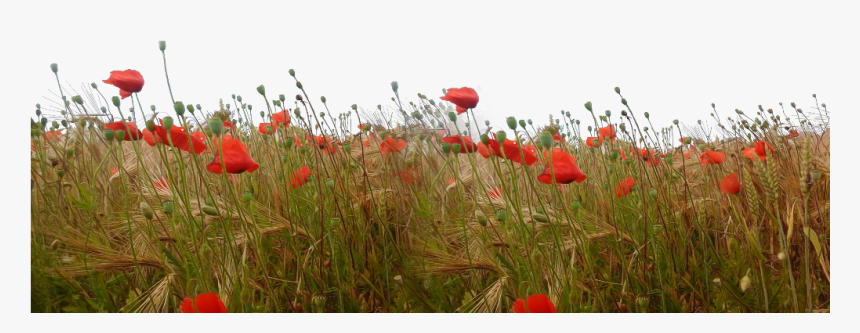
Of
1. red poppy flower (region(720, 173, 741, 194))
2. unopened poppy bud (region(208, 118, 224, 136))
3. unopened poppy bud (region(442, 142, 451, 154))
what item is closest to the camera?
unopened poppy bud (region(208, 118, 224, 136))

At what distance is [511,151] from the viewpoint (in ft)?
5.26

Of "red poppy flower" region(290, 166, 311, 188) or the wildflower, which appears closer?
the wildflower

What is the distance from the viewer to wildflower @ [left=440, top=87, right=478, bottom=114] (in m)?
1.57

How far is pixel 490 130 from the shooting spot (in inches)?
62.4

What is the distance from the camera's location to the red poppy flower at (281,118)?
5.98 feet

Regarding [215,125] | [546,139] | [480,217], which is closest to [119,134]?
[215,125]

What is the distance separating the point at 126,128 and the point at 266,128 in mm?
403

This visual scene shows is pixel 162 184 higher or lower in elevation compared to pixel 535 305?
higher

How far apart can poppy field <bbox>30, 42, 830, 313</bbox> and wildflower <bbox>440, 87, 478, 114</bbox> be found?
62 mm

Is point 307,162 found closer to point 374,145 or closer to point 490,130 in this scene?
point 374,145

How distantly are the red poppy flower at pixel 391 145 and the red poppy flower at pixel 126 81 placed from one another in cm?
73

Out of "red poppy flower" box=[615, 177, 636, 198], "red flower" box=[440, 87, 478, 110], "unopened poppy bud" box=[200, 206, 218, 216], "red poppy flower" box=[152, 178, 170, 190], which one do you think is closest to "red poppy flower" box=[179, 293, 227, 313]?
"unopened poppy bud" box=[200, 206, 218, 216]

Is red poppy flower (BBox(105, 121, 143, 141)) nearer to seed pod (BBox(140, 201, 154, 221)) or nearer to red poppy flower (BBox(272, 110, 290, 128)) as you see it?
seed pod (BBox(140, 201, 154, 221))

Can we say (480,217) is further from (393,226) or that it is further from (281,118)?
(281,118)
